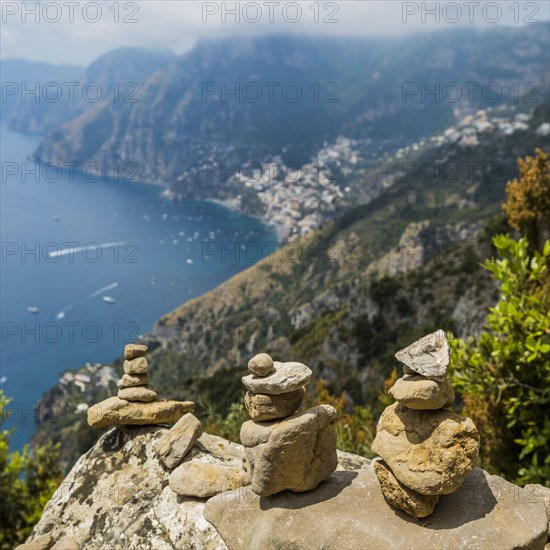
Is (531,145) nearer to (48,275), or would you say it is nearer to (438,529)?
(48,275)

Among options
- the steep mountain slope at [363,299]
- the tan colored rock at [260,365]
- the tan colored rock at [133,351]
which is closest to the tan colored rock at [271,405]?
the tan colored rock at [260,365]

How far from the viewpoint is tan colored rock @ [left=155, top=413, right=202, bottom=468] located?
35.9ft

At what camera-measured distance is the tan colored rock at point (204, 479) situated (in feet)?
32.1

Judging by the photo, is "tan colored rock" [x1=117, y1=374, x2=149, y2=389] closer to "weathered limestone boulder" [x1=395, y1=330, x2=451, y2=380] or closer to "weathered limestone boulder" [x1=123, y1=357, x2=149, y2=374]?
"weathered limestone boulder" [x1=123, y1=357, x2=149, y2=374]

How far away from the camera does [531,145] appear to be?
188 m

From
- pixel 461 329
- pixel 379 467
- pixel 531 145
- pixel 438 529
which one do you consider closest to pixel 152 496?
pixel 379 467

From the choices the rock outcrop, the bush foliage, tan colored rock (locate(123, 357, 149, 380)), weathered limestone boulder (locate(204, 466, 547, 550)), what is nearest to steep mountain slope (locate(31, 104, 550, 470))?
the bush foliage

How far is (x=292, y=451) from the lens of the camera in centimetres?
877

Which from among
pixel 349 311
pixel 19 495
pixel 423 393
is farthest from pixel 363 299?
pixel 423 393

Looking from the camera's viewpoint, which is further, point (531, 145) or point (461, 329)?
point (531, 145)

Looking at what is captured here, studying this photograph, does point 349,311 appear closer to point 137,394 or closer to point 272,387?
point 137,394

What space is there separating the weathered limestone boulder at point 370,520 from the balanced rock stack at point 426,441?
405 mm

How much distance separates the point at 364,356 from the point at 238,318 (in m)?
89.1

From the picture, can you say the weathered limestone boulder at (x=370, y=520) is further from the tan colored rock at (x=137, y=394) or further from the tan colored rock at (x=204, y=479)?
the tan colored rock at (x=137, y=394)
